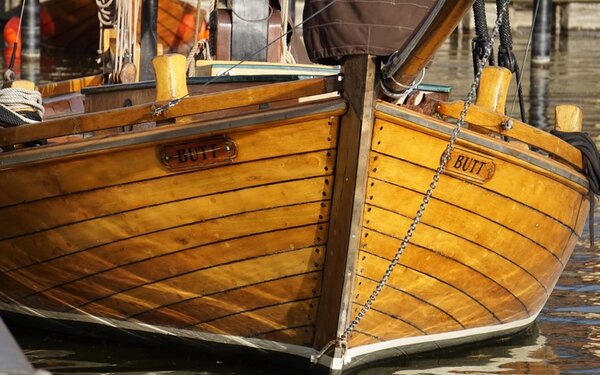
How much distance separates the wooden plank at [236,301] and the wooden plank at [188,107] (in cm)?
88

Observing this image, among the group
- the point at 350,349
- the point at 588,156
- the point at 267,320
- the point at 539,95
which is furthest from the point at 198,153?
the point at 539,95

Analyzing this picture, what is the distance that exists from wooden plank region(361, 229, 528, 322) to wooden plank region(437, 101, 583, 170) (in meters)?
0.65

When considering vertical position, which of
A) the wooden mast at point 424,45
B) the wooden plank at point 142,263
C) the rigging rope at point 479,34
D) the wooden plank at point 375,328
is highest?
the wooden mast at point 424,45

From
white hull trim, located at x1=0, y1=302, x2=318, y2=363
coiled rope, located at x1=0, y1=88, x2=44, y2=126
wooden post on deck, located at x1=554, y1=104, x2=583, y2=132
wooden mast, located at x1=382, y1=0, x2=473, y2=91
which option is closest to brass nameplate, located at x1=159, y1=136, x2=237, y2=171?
wooden mast, located at x1=382, y1=0, x2=473, y2=91

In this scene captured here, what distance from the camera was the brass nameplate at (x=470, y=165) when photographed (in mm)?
6781

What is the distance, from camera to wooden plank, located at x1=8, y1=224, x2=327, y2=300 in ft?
22.7

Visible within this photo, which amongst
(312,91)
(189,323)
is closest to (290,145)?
(312,91)

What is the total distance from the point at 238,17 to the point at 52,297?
2743 mm

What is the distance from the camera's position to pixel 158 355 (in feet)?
25.0

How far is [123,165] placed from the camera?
706 centimetres

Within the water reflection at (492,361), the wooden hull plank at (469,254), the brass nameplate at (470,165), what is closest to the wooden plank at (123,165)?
the wooden hull plank at (469,254)

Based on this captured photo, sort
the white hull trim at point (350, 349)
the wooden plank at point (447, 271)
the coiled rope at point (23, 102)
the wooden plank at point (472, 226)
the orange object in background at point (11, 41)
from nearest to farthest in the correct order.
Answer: the wooden plank at point (472, 226) < the wooden plank at point (447, 271) < the white hull trim at point (350, 349) < the coiled rope at point (23, 102) < the orange object in background at point (11, 41)

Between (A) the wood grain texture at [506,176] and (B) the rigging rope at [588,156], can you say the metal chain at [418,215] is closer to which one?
(A) the wood grain texture at [506,176]

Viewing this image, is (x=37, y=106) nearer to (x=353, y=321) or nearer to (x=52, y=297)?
(x=52, y=297)
